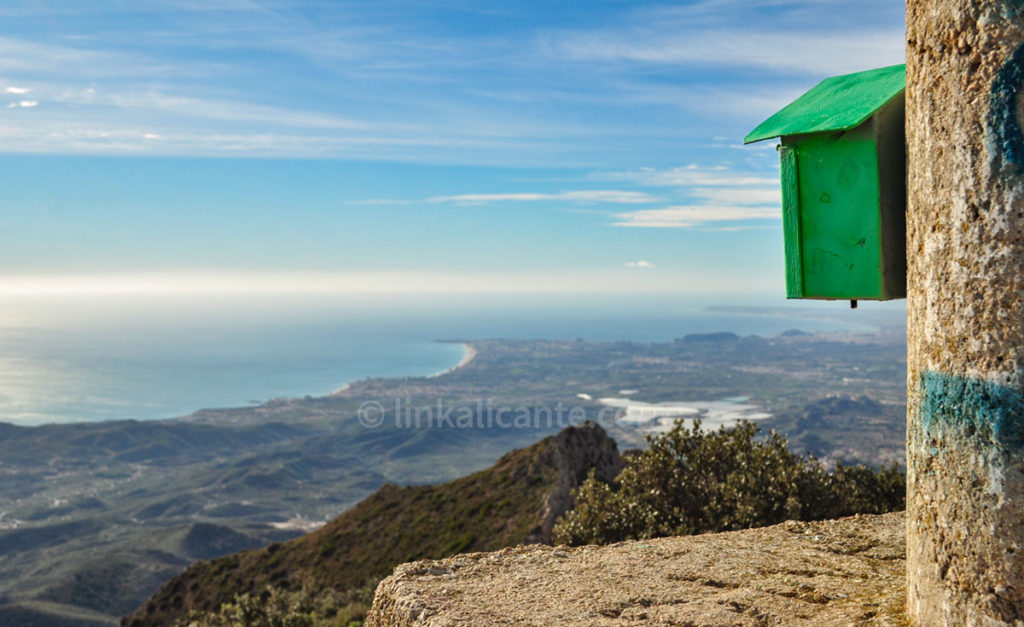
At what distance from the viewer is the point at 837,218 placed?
5309 millimetres

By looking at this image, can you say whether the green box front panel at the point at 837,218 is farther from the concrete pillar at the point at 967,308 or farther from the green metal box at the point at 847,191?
the concrete pillar at the point at 967,308

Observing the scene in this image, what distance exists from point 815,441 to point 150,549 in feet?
363

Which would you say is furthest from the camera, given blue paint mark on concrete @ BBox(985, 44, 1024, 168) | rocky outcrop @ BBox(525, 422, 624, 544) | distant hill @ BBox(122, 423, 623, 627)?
distant hill @ BBox(122, 423, 623, 627)

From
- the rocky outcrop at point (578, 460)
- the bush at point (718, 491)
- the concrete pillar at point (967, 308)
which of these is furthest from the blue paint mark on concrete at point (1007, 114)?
the rocky outcrop at point (578, 460)

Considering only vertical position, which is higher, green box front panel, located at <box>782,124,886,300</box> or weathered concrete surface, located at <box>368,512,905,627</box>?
green box front panel, located at <box>782,124,886,300</box>

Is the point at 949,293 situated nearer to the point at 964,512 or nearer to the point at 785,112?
the point at 964,512

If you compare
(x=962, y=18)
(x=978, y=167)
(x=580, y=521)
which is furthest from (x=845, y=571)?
(x=580, y=521)

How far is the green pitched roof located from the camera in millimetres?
5137

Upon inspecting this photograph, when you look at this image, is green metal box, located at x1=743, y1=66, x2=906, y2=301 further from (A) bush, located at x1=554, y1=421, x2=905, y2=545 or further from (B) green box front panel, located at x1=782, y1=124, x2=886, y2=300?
(A) bush, located at x1=554, y1=421, x2=905, y2=545

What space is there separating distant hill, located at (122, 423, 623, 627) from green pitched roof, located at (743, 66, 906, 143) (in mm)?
18004

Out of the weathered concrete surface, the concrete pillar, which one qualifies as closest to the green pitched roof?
the concrete pillar

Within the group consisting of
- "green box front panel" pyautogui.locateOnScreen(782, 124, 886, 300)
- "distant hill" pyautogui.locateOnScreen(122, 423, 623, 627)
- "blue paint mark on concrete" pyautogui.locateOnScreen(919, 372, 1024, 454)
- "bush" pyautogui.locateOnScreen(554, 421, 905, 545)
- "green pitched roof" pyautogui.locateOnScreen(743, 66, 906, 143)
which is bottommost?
"distant hill" pyautogui.locateOnScreen(122, 423, 623, 627)

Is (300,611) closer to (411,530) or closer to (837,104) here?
(411,530)

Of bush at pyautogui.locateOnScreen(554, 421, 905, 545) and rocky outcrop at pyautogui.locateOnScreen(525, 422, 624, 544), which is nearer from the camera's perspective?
bush at pyautogui.locateOnScreen(554, 421, 905, 545)
